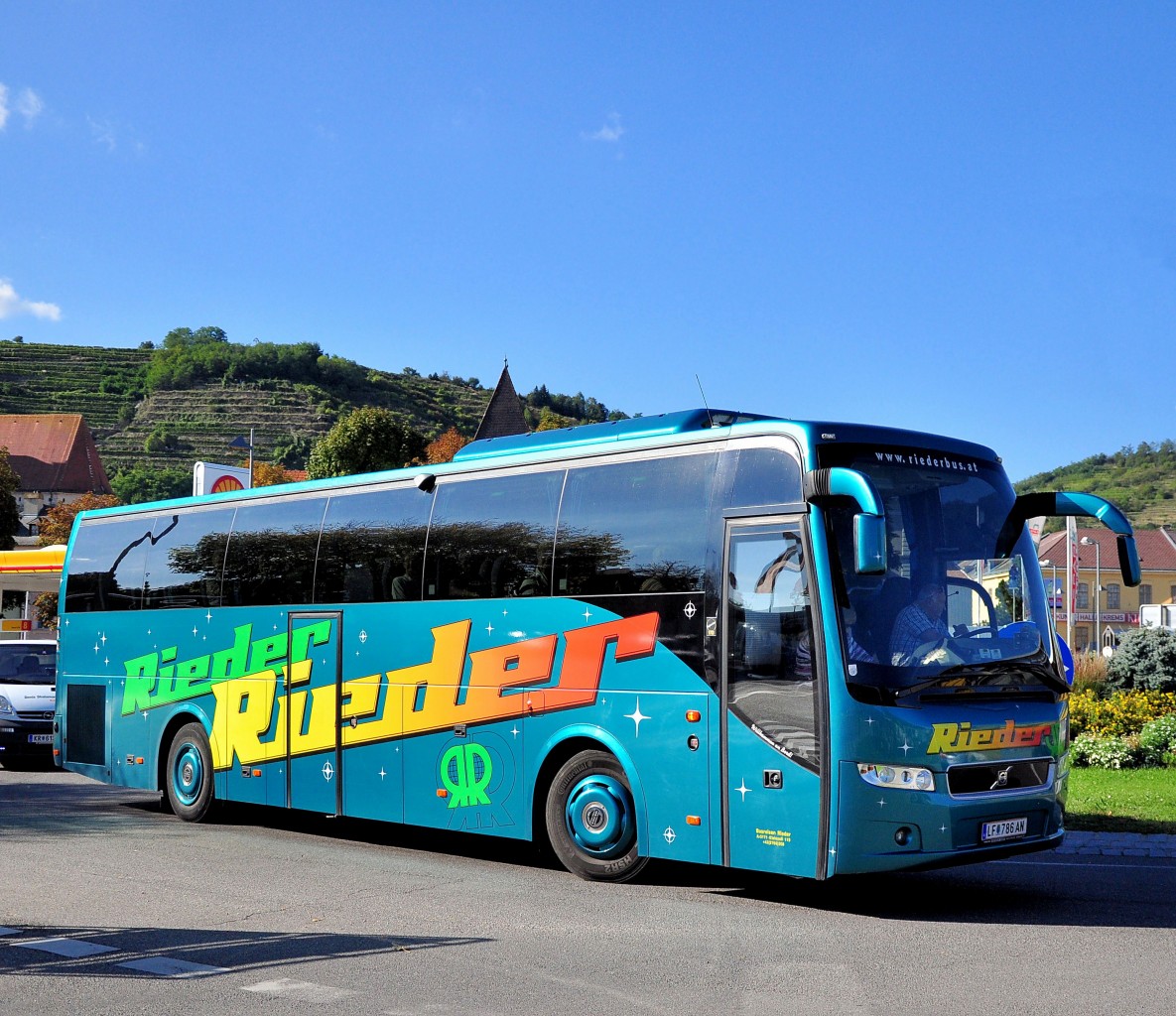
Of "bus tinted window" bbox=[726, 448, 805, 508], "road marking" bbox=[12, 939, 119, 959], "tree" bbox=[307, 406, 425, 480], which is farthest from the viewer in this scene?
"tree" bbox=[307, 406, 425, 480]

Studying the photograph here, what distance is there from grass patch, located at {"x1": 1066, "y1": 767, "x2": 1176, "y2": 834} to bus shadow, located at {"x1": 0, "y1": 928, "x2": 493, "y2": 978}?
751 centimetres

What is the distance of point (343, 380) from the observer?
591 ft

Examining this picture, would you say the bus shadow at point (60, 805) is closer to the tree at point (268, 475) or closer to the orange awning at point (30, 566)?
the orange awning at point (30, 566)

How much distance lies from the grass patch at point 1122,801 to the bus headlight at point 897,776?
516 cm

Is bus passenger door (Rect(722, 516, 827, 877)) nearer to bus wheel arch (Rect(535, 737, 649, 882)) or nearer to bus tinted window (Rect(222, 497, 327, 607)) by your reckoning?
bus wheel arch (Rect(535, 737, 649, 882))

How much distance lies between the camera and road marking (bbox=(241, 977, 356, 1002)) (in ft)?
20.9

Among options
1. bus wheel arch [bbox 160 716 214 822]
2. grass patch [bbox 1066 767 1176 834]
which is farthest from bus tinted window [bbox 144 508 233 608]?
grass patch [bbox 1066 767 1176 834]

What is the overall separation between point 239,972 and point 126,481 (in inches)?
5116

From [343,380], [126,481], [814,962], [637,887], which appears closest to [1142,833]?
[637,887]

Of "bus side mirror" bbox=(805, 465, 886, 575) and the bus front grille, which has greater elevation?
"bus side mirror" bbox=(805, 465, 886, 575)

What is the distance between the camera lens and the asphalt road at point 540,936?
6.43m

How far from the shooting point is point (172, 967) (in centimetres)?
697

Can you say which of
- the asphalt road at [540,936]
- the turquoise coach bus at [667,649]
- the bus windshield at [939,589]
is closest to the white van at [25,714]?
the turquoise coach bus at [667,649]

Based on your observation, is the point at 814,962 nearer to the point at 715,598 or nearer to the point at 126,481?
the point at 715,598
